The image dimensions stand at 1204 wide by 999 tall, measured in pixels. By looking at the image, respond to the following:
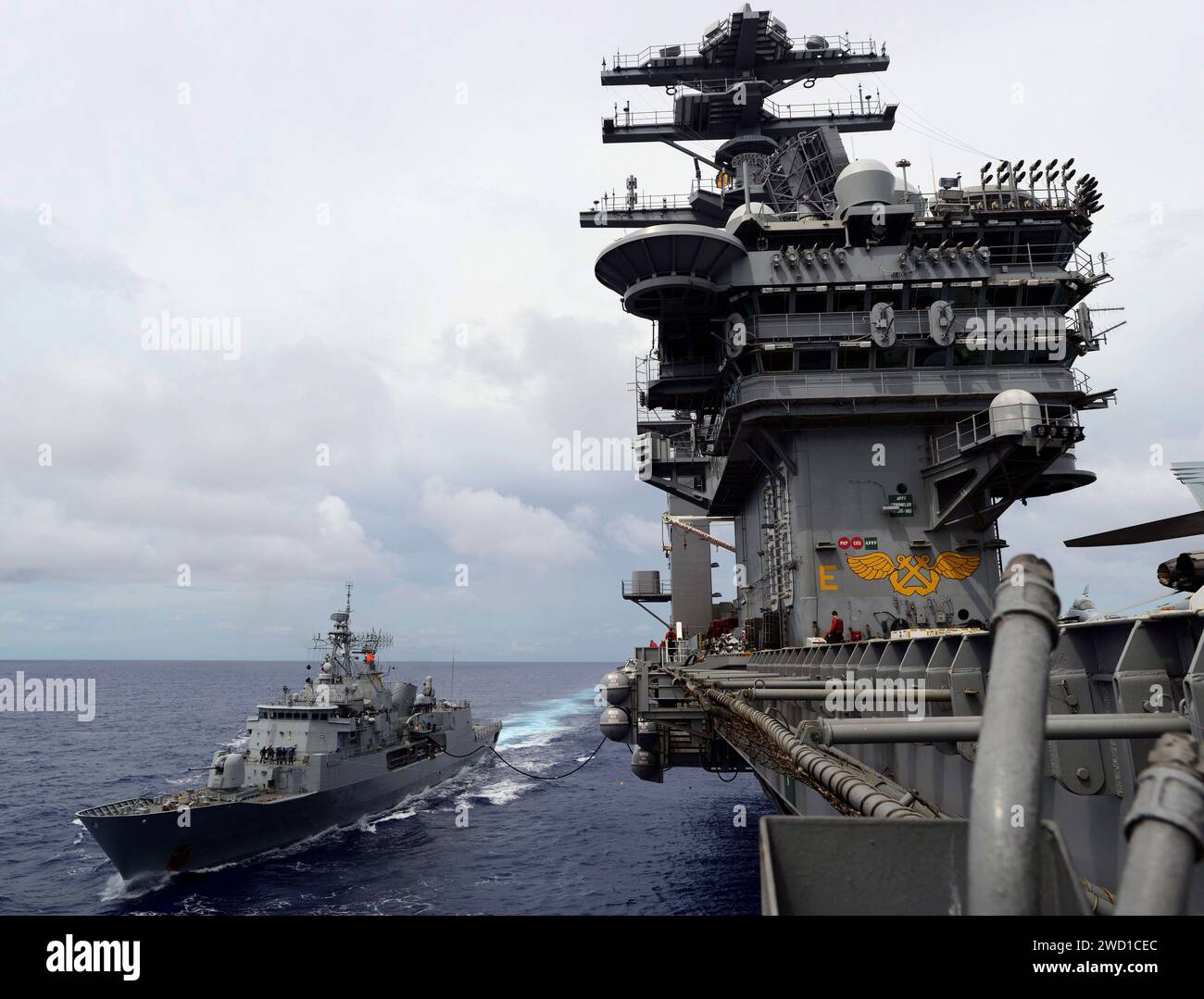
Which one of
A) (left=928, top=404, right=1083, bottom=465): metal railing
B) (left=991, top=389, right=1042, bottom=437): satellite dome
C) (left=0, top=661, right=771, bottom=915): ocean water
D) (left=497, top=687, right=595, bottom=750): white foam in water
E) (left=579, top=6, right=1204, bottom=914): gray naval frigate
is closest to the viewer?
(left=579, top=6, right=1204, bottom=914): gray naval frigate

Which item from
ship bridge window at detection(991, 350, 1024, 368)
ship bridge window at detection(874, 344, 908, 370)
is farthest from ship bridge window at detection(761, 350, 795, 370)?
ship bridge window at detection(991, 350, 1024, 368)

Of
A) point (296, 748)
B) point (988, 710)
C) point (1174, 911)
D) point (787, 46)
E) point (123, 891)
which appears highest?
point (787, 46)

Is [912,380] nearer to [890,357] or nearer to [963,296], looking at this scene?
[890,357]

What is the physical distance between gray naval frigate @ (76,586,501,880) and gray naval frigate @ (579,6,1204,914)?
58.8 ft

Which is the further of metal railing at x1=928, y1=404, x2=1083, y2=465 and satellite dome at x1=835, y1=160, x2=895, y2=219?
satellite dome at x1=835, y1=160, x2=895, y2=219

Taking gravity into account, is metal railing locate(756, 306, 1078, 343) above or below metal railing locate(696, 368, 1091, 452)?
above

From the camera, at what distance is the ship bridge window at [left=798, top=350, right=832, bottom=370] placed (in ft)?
77.9

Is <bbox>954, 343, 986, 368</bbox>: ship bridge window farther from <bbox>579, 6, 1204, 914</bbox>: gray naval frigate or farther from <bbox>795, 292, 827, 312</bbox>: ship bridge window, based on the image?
<bbox>795, 292, 827, 312</bbox>: ship bridge window

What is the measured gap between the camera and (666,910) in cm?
2411

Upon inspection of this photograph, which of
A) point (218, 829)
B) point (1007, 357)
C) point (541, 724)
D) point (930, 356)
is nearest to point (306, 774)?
point (218, 829)
